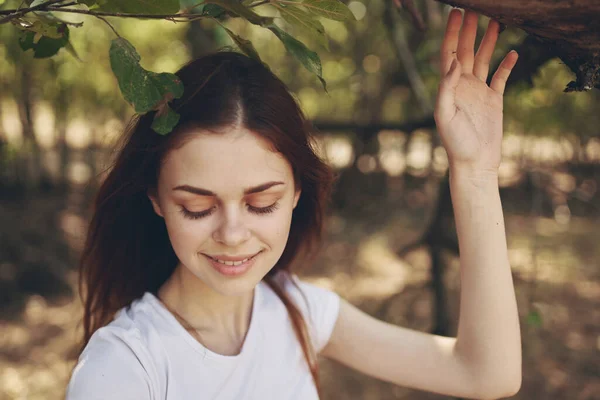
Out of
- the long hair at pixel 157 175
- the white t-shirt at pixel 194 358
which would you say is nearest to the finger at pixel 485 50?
the long hair at pixel 157 175

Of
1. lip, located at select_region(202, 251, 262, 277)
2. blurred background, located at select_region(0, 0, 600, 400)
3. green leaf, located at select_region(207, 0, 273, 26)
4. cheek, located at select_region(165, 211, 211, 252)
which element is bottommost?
blurred background, located at select_region(0, 0, 600, 400)

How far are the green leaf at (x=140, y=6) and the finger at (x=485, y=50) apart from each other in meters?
0.67

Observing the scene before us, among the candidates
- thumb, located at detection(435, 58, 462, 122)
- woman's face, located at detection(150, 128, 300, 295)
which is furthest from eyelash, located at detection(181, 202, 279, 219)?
thumb, located at detection(435, 58, 462, 122)

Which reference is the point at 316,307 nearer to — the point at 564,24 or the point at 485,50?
the point at 485,50

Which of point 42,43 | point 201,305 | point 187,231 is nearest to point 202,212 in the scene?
point 187,231

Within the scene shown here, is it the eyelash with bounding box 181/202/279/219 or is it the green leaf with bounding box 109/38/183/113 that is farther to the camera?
the eyelash with bounding box 181/202/279/219

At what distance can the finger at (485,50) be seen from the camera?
1.38 metres

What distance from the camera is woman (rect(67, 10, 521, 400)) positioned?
1.48m

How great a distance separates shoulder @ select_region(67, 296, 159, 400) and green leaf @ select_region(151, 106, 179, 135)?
53cm

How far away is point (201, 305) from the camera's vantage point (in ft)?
5.80

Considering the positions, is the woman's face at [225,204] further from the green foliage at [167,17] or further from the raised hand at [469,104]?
the raised hand at [469,104]

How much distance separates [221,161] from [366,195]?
7456 mm

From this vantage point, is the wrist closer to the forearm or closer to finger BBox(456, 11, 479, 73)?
the forearm

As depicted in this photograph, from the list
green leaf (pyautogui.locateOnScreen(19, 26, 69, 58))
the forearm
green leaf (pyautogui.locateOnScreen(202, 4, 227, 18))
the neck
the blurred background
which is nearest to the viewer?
green leaf (pyautogui.locateOnScreen(202, 4, 227, 18))
